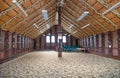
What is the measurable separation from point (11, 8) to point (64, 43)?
27.4 metres

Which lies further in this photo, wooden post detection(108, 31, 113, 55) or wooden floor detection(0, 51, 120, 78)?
wooden post detection(108, 31, 113, 55)

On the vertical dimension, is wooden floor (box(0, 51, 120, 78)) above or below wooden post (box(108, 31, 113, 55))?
below

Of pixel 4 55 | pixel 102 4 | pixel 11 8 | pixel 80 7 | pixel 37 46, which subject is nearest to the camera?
pixel 11 8

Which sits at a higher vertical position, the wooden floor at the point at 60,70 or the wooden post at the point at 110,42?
the wooden post at the point at 110,42

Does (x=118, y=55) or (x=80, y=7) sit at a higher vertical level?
(x=80, y=7)

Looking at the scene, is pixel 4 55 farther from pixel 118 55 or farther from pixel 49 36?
pixel 49 36

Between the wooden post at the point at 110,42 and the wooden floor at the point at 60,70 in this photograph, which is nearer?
the wooden floor at the point at 60,70

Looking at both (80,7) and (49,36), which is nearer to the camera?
(80,7)

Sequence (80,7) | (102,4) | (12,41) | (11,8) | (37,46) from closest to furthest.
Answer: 1. (11,8)
2. (102,4)
3. (80,7)
4. (12,41)
5. (37,46)

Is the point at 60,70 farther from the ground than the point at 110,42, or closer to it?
closer to it

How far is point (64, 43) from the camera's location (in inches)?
1518

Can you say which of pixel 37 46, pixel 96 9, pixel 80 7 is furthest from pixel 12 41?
pixel 37 46

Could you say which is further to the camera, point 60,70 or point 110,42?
point 110,42

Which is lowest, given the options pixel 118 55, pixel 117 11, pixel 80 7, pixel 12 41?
pixel 118 55
